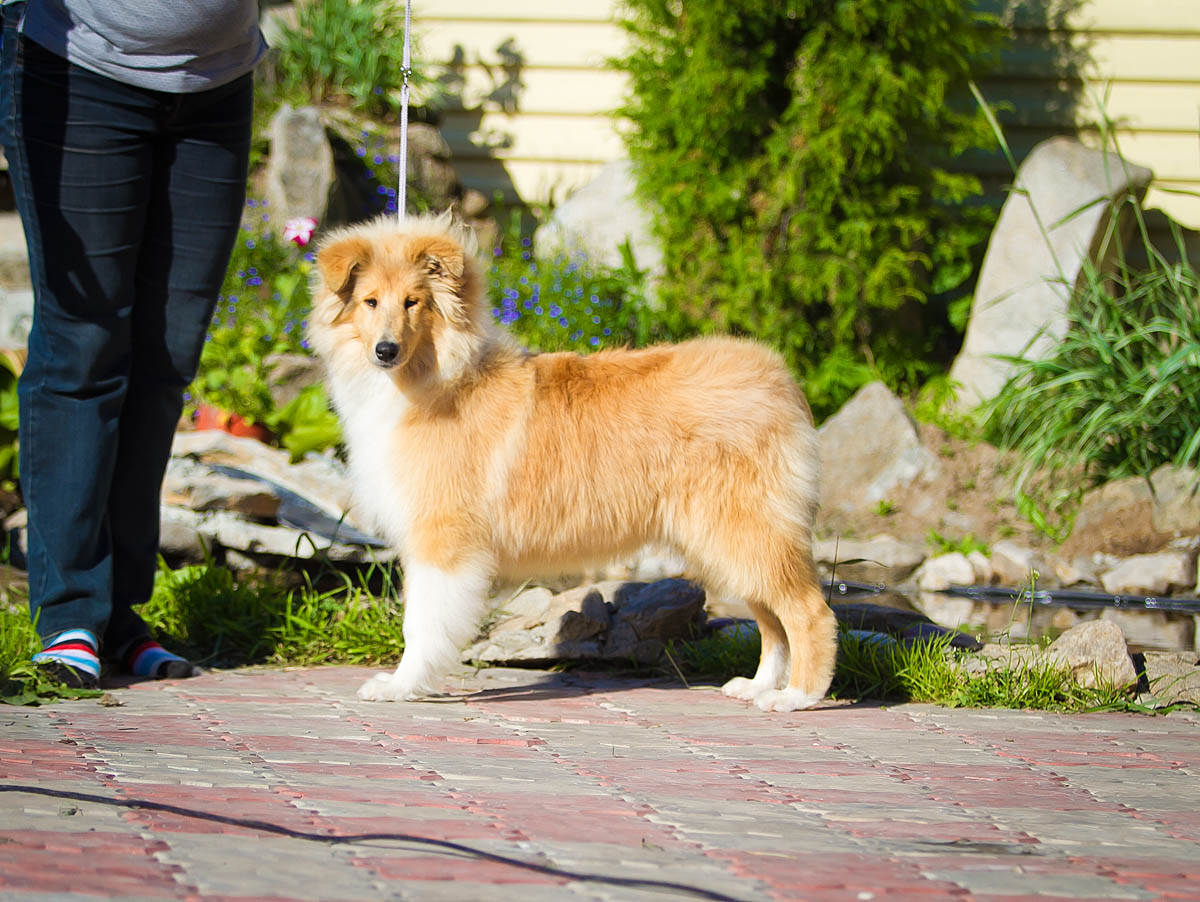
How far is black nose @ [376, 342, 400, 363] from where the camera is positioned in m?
3.68

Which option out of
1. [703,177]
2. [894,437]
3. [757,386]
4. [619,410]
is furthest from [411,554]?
[703,177]

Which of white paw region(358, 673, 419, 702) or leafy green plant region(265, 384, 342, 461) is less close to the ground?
leafy green plant region(265, 384, 342, 461)

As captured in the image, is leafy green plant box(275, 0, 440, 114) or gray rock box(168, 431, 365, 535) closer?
gray rock box(168, 431, 365, 535)

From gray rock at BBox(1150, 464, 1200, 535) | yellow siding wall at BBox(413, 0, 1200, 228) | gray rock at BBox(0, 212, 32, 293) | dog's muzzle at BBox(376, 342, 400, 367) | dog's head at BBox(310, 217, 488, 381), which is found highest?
yellow siding wall at BBox(413, 0, 1200, 228)

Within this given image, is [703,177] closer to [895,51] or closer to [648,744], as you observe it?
[895,51]

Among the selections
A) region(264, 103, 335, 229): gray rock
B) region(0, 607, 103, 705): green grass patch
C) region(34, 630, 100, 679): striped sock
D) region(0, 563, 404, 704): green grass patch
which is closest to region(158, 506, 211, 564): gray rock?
region(0, 563, 404, 704): green grass patch

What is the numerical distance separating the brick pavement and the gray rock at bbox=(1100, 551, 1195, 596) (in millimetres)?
2493

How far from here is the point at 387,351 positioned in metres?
3.68

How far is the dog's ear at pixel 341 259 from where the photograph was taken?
3793mm

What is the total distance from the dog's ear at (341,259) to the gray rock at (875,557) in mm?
3292

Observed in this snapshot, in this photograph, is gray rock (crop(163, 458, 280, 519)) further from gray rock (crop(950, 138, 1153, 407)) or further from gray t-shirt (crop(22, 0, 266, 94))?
gray rock (crop(950, 138, 1153, 407))

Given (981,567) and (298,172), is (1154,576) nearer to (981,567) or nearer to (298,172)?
(981,567)

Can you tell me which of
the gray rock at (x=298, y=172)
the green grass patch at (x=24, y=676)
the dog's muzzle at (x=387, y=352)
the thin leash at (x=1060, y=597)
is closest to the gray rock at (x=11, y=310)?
the gray rock at (x=298, y=172)

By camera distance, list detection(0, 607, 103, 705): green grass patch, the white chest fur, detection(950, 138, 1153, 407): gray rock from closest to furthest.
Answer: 1. detection(0, 607, 103, 705): green grass patch
2. the white chest fur
3. detection(950, 138, 1153, 407): gray rock
